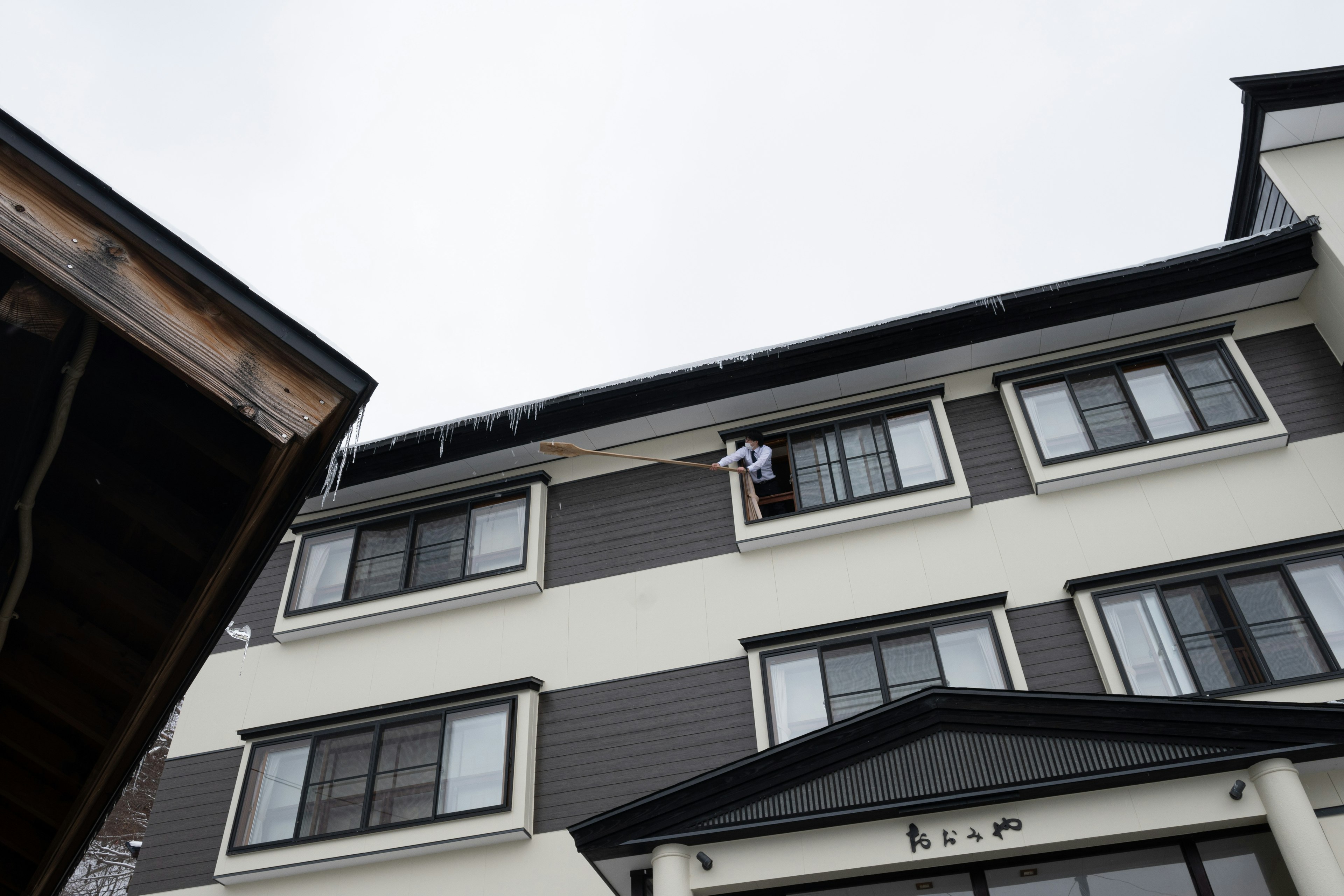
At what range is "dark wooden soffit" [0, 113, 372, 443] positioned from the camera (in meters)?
2.65

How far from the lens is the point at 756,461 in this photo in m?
11.5

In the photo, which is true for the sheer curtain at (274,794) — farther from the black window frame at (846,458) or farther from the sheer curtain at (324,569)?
the black window frame at (846,458)

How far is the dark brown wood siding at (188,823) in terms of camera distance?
1077 centimetres

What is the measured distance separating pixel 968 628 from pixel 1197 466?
3.05 m

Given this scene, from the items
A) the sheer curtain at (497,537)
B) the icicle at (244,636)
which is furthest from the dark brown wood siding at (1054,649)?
the icicle at (244,636)

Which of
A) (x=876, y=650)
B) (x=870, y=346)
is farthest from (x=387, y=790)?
(x=870, y=346)

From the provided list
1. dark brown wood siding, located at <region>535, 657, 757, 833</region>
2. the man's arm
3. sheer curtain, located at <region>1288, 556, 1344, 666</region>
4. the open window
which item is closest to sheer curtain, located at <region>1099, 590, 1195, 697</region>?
sheer curtain, located at <region>1288, 556, 1344, 666</region>

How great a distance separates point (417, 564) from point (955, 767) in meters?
7.46

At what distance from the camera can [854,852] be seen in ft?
23.9

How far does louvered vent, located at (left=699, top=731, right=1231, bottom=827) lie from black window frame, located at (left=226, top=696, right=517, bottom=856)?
3.38 metres

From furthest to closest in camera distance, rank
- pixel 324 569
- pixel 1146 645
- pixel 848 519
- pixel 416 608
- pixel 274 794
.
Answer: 1. pixel 324 569
2. pixel 416 608
3. pixel 274 794
4. pixel 848 519
5. pixel 1146 645

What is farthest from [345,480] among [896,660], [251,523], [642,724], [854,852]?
[251,523]

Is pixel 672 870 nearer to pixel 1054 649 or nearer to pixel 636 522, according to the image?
pixel 1054 649

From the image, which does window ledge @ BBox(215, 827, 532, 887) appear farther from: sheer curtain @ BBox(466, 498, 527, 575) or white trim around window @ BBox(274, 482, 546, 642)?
sheer curtain @ BBox(466, 498, 527, 575)
